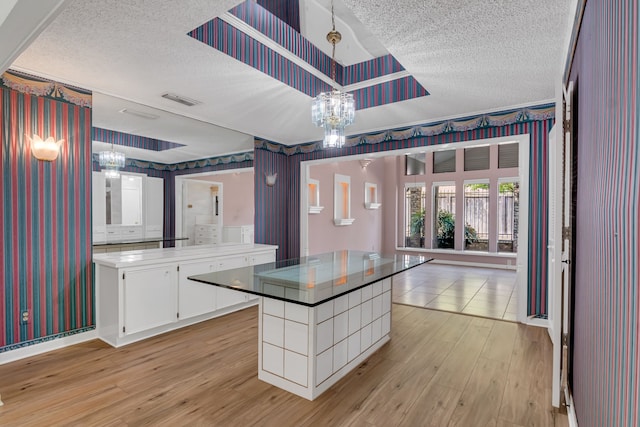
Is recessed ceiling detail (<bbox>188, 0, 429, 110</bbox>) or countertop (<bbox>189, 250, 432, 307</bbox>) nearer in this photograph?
countertop (<bbox>189, 250, 432, 307</bbox>)

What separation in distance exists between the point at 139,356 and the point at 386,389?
2104 millimetres

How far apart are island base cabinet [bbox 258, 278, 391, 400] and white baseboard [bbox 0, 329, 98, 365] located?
75.6 inches

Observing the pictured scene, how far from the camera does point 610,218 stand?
112 centimetres

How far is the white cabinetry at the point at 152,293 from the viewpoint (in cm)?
304

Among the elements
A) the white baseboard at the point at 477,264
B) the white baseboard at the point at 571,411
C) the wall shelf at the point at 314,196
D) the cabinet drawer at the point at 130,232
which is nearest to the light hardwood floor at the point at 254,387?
the white baseboard at the point at 571,411

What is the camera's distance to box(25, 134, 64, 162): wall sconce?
9.26 ft

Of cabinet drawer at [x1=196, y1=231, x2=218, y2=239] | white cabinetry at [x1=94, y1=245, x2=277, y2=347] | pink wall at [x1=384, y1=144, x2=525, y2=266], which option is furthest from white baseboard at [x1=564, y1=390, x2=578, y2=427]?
pink wall at [x1=384, y1=144, x2=525, y2=266]

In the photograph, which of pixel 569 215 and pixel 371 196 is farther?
pixel 371 196

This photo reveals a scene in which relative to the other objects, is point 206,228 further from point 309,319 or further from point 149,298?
point 309,319

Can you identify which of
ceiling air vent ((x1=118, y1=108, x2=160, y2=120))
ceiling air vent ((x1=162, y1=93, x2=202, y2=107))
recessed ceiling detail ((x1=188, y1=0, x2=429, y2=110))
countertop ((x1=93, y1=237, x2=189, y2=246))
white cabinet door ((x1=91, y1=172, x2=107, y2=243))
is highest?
recessed ceiling detail ((x1=188, y1=0, x2=429, y2=110))

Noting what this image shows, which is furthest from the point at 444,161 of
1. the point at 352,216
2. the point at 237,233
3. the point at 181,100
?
the point at 181,100

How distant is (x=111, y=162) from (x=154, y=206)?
0.59 metres

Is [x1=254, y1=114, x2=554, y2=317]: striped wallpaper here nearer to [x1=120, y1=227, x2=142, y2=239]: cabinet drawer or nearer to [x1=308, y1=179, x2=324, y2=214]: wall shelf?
[x1=308, y1=179, x2=324, y2=214]: wall shelf

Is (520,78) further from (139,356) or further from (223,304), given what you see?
(139,356)
